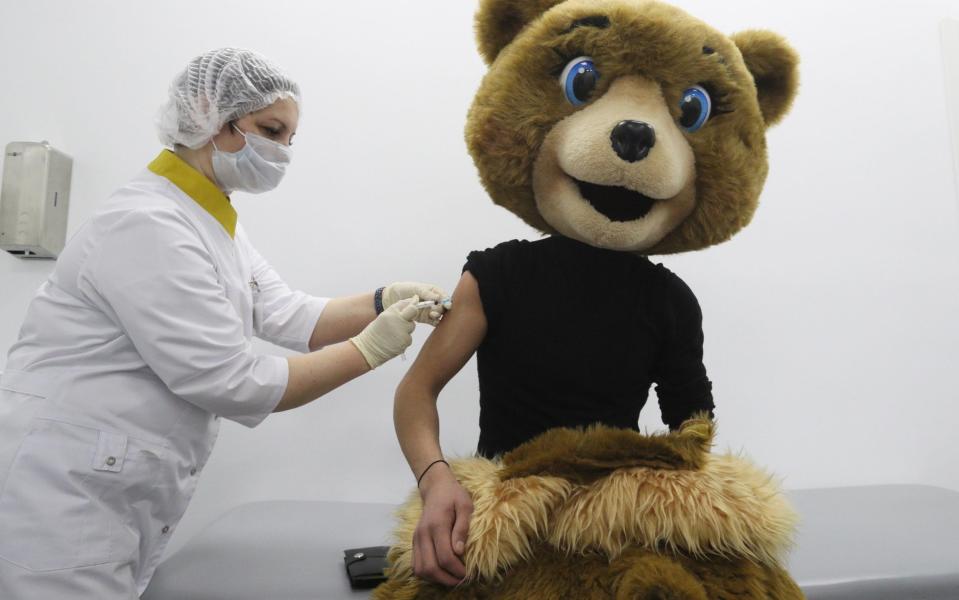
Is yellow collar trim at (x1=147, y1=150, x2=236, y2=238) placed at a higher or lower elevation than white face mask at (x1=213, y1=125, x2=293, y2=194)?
lower

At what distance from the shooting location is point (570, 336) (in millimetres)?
880

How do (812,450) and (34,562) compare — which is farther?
(812,450)

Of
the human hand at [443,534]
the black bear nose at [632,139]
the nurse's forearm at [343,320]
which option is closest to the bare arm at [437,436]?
the human hand at [443,534]

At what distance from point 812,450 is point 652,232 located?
109cm

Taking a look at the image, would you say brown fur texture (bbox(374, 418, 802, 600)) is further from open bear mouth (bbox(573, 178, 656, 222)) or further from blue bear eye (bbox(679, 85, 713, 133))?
blue bear eye (bbox(679, 85, 713, 133))

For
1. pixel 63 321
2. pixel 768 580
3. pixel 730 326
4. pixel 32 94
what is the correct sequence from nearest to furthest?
pixel 768 580, pixel 63 321, pixel 32 94, pixel 730 326

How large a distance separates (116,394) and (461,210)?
87cm

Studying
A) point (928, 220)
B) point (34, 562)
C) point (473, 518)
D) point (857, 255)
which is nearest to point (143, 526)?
point (34, 562)

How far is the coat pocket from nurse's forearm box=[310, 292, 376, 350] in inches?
17.5

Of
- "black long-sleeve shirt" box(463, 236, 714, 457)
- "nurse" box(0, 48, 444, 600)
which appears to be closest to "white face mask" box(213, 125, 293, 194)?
"nurse" box(0, 48, 444, 600)

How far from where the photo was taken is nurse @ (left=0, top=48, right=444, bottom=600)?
2.90 ft

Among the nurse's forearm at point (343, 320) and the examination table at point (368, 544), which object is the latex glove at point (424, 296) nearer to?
the nurse's forearm at point (343, 320)

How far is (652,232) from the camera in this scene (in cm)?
87

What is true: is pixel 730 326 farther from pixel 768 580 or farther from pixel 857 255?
pixel 768 580
